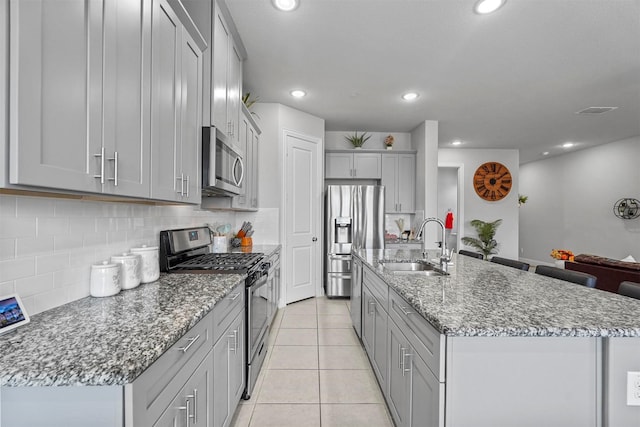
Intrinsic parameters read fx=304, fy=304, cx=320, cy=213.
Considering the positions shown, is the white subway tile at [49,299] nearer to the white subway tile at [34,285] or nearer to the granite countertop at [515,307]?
the white subway tile at [34,285]

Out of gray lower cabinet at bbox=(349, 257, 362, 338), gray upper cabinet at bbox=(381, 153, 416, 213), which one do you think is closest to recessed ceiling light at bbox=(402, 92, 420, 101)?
gray upper cabinet at bbox=(381, 153, 416, 213)

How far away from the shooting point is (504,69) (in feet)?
10.1

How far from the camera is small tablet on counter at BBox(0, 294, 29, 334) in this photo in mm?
930

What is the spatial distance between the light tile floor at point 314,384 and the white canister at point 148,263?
1.02 metres

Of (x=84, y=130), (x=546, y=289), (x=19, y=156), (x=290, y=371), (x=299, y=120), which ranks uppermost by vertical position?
(x=299, y=120)

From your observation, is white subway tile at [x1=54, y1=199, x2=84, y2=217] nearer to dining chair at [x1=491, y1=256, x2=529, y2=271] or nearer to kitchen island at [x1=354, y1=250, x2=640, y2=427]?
kitchen island at [x1=354, y1=250, x2=640, y2=427]

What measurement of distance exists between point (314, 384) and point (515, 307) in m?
1.57

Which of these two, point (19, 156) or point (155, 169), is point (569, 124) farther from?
point (19, 156)

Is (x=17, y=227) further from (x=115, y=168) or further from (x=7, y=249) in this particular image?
(x=115, y=168)

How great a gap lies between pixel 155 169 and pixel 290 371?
1861 millimetres

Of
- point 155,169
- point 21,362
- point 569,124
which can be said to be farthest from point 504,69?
point 21,362

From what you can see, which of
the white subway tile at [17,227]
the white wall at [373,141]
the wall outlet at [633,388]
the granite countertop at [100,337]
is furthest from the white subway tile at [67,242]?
the white wall at [373,141]

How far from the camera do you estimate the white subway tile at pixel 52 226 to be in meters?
1.13

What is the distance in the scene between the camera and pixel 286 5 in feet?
7.08
